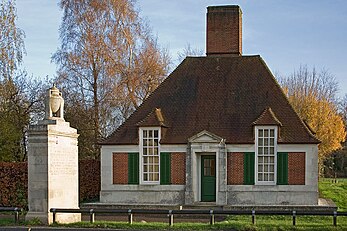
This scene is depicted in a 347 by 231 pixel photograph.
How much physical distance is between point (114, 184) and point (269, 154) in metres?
7.40

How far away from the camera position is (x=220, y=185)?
2669 centimetres

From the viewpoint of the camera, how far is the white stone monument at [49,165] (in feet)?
63.4

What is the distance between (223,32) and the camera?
30297 mm

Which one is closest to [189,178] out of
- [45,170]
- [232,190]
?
[232,190]

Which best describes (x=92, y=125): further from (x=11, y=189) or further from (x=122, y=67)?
(x=11, y=189)

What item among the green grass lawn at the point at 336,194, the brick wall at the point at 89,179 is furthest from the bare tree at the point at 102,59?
the green grass lawn at the point at 336,194

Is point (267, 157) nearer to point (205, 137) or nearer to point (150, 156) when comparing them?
point (205, 137)

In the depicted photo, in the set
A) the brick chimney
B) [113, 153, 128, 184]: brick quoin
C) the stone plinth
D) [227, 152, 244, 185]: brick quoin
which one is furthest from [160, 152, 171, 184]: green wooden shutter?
the stone plinth

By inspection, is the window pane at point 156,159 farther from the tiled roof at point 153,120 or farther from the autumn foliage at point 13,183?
the autumn foliage at point 13,183

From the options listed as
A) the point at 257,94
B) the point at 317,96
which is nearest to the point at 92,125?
the point at 257,94

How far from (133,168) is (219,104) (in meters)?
5.18

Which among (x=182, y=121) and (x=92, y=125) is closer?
(x=182, y=121)

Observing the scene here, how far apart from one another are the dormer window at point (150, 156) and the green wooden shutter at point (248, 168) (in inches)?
159

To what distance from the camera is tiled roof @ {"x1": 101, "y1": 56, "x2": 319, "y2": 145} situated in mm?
27125
